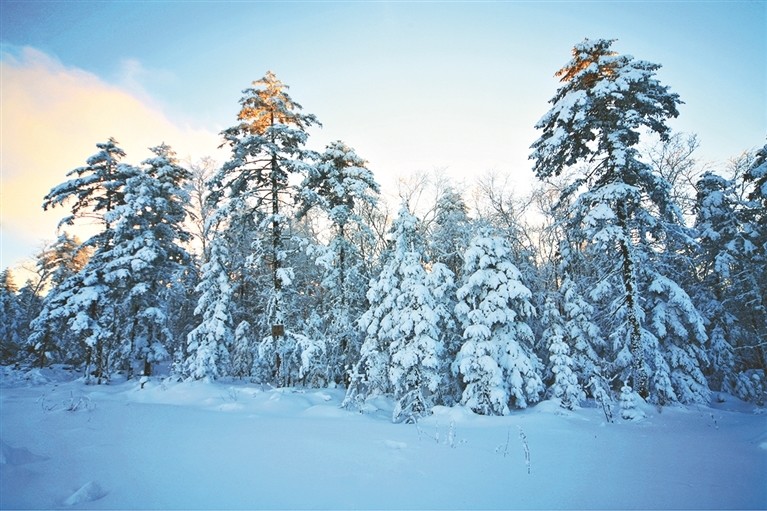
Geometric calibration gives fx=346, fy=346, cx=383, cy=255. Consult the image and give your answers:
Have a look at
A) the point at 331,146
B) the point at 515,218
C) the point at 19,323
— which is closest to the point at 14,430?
the point at 331,146

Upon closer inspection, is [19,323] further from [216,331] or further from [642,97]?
[642,97]

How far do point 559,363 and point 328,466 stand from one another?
13414mm

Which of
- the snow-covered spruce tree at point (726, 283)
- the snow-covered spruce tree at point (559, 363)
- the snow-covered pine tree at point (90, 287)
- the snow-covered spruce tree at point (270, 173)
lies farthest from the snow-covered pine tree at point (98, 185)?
the snow-covered spruce tree at point (726, 283)

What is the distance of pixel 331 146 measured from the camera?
1906cm

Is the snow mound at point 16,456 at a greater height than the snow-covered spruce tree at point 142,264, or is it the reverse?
the snow-covered spruce tree at point 142,264

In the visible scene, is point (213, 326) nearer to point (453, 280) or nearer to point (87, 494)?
point (453, 280)

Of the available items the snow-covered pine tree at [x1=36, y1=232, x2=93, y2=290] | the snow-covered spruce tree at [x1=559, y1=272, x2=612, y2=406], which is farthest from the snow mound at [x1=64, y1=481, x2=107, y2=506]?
the snow-covered pine tree at [x1=36, y1=232, x2=93, y2=290]

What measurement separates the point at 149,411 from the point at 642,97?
18.0 metres

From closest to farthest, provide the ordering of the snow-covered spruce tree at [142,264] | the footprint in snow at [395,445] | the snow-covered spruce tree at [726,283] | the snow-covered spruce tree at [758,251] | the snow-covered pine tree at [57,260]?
1. the footprint in snow at [395,445]
2. the snow-covered spruce tree at [758,251]
3. the snow-covered spruce tree at [142,264]
4. the snow-covered spruce tree at [726,283]
5. the snow-covered pine tree at [57,260]

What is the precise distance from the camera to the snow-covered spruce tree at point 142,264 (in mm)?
17203

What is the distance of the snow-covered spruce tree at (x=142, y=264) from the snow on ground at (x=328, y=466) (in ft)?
33.9

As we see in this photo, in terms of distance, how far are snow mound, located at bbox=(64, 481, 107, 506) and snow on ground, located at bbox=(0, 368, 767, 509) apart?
0.04 ft

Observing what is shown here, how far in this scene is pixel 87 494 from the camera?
11.8 feet

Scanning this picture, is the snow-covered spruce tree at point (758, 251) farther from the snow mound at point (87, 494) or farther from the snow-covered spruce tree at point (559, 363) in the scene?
the snow mound at point (87, 494)
